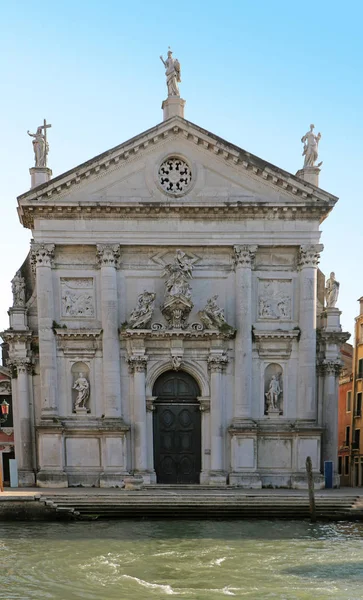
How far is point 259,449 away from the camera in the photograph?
27.2m

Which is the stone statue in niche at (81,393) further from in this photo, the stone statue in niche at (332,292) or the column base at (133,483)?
the stone statue in niche at (332,292)

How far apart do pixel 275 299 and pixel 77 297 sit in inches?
279

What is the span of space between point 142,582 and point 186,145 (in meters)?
16.3

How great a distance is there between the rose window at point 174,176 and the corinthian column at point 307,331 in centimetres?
477

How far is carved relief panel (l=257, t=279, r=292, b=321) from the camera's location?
90.4ft

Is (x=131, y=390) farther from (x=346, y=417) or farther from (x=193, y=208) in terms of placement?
(x=346, y=417)

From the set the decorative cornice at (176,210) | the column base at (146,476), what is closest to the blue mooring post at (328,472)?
the column base at (146,476)

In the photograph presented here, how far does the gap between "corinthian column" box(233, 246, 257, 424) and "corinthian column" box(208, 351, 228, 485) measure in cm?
54

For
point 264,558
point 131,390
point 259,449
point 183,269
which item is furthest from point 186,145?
point 264,558

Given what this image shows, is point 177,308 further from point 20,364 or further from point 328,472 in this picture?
point 328,472

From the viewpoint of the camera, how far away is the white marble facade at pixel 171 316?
1057 inches

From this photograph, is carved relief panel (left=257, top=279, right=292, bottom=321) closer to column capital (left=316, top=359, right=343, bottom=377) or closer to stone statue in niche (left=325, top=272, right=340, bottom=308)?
stone statue in niche (left=325, top=272, right=340, bottom=308)

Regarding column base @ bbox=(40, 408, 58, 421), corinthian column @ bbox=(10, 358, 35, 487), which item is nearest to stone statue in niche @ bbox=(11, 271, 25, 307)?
corinthian column @ bbox=(10, 358, 35, 487)

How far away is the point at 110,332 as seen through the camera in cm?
2691
